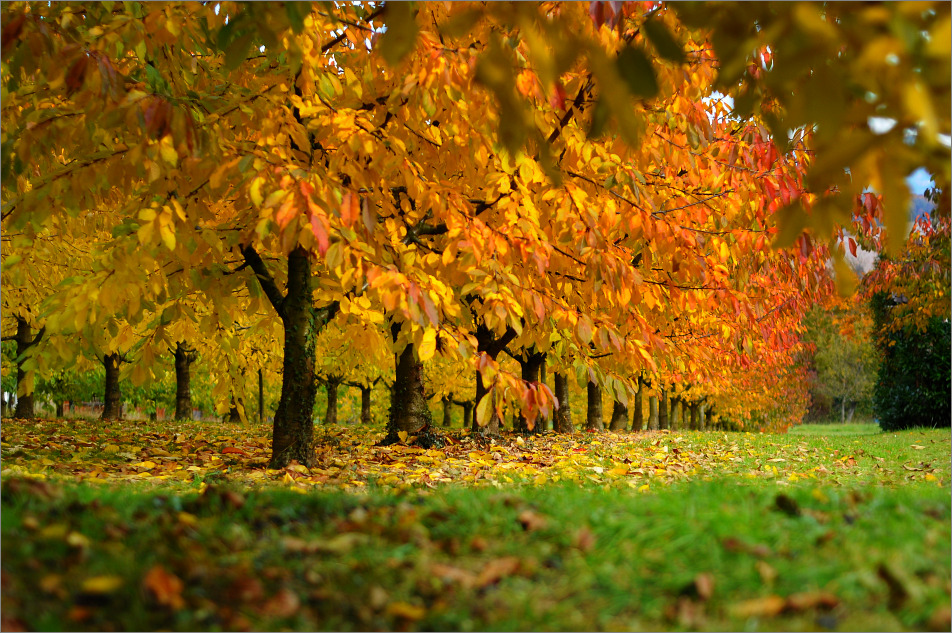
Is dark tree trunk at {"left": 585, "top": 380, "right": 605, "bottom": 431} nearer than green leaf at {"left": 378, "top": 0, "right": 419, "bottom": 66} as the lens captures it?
No

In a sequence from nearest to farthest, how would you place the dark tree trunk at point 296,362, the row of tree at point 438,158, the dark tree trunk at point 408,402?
the row of tree at point 438,158, the dark tree trunk at point 296,362, the dark tree trunk at point 408,402

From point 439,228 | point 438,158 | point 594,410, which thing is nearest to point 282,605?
point 439,228

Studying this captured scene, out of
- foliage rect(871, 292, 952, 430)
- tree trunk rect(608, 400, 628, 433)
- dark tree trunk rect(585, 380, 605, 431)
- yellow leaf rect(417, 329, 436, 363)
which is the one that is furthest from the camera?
foliage rect(871, 292, 952, 430)

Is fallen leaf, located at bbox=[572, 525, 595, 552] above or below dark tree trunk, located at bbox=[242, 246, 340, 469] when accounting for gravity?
below

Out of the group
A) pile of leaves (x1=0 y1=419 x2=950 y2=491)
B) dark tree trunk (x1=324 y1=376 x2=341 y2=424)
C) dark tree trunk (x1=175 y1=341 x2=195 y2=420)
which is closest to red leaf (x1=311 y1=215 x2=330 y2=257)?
pile of leaves (x1=0 y1=419 x2=950 y2=491)

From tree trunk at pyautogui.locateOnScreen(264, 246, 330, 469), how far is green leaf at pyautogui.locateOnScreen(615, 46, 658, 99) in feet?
14.0

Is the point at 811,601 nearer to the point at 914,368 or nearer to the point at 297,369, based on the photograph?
the point at 297,369

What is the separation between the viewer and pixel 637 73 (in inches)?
64.9

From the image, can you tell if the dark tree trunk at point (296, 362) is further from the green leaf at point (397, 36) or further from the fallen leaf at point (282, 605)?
the green leaf at point (397, 36)

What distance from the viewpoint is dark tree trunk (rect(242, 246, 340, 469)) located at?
5.61 meters

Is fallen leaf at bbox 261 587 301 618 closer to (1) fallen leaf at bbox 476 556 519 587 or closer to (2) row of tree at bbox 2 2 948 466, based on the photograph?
(1) fallen leaf at bbox 476 556 519 587

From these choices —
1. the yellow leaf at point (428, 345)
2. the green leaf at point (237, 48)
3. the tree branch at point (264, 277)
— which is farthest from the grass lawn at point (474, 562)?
the tree branch at point (264, 277)

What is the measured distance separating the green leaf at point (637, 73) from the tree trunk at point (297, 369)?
14.0ft

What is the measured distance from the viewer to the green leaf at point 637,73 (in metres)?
1.64
